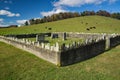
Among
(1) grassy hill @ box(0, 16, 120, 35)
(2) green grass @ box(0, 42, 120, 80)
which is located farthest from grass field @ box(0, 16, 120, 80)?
(1) grassy hill @ box(0, 16, 120, 35)

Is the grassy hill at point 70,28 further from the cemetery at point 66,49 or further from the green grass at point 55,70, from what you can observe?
the green grass at point 55,70

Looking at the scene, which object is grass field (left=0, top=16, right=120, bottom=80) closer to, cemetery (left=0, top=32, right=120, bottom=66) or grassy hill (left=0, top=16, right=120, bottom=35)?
cemetery (left=0, top=32, right=120, bottom=66)

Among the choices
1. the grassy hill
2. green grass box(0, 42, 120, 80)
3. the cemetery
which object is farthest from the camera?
the grassy hill

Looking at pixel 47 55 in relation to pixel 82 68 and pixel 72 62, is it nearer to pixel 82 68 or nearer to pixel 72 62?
pixel 72 62

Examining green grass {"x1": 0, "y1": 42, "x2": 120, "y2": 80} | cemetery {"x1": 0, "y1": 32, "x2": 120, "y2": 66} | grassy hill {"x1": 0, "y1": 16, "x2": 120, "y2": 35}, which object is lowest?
green grass {"x1": 0, "y1": 42, "x2": 120, "y2": 80}

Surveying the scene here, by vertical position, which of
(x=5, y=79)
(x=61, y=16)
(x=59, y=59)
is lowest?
(x=5, y=79)

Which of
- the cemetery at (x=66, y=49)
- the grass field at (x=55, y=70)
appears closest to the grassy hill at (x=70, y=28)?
the cemetery at (x=66, y=49)

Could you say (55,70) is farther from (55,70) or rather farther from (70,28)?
(70,28)

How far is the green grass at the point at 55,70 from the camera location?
13320 mm

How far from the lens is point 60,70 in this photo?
47.0 feet

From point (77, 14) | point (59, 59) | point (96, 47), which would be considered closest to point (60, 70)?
point (59, 59)

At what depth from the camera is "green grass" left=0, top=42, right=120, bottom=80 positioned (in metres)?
13.3

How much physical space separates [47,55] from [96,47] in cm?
755

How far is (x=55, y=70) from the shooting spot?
47.1ft
